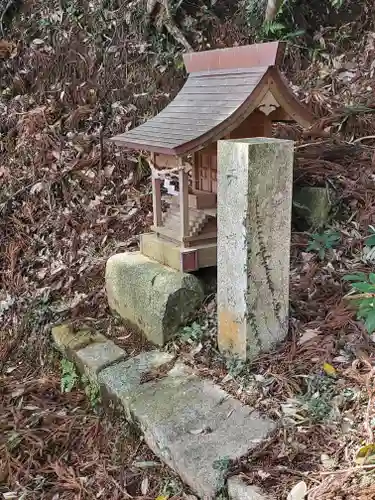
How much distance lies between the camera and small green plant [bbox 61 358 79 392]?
3725 millimetres

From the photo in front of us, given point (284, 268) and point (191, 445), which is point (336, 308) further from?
point (191, 445)

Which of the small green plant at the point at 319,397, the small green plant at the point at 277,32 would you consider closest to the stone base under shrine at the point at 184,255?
the small green plant at the point at 319,397

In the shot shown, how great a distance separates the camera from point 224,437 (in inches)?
101

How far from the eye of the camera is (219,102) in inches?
131

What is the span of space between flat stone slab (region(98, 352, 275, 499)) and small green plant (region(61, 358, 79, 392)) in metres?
0.44

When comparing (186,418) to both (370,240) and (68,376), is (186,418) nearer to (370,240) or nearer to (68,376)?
(68,376)

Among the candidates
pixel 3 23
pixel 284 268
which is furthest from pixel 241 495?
pixel 3 23

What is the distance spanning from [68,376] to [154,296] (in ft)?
3.31

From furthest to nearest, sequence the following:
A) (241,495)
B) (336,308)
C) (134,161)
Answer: (134,161) → (336,308) → (241,495)

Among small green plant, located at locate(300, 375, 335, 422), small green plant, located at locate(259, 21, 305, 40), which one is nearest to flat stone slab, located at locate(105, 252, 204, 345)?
small green plant, located at locate(300, 375, 335, 422)

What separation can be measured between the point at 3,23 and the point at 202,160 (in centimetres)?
531

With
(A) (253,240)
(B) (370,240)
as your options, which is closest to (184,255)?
(A) (253,240)

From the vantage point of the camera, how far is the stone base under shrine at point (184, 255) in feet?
11.5

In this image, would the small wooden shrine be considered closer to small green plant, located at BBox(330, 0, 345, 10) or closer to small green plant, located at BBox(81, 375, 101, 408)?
small green plant, located at BBox(81, 375, 101, 408)
